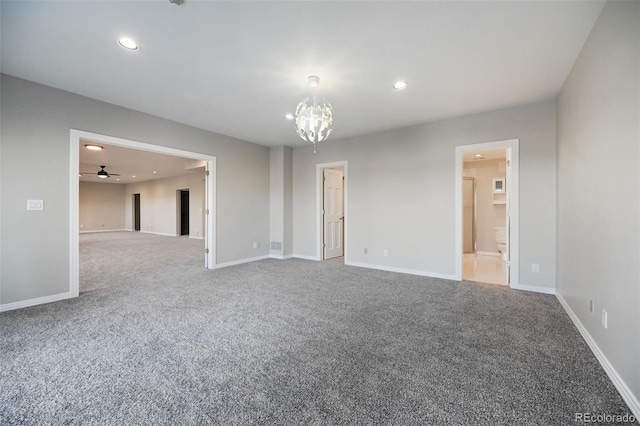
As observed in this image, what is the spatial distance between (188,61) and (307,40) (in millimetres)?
1248

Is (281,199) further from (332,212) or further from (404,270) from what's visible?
(404,270)

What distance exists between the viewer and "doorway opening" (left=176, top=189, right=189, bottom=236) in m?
11.4

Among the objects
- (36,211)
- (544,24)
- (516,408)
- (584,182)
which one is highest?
(544,24)

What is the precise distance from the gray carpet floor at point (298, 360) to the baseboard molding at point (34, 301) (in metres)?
0.16

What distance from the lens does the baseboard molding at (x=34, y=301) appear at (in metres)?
2.90

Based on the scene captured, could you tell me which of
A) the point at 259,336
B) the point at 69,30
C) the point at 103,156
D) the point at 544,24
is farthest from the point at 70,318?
the point at 103,156

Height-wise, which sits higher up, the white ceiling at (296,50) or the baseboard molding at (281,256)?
the white ceiling at (296,50)

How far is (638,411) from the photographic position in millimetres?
1408

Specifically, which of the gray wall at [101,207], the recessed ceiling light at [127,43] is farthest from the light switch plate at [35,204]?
the gray wall at [101,207]

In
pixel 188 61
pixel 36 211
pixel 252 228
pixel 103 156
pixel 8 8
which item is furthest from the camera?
pixel 103 156

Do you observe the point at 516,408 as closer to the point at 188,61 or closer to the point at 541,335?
the point at 541,335

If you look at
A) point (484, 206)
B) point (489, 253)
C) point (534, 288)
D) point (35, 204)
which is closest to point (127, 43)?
point (35, 204)

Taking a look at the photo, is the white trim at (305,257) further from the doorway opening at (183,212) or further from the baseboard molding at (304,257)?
the doorway opening at (183,212)

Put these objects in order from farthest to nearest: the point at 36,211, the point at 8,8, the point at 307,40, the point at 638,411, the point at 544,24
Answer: the point at 36,211, the point at 307,40, the point at 544,24, the point at 8,8, the point at 638,411
